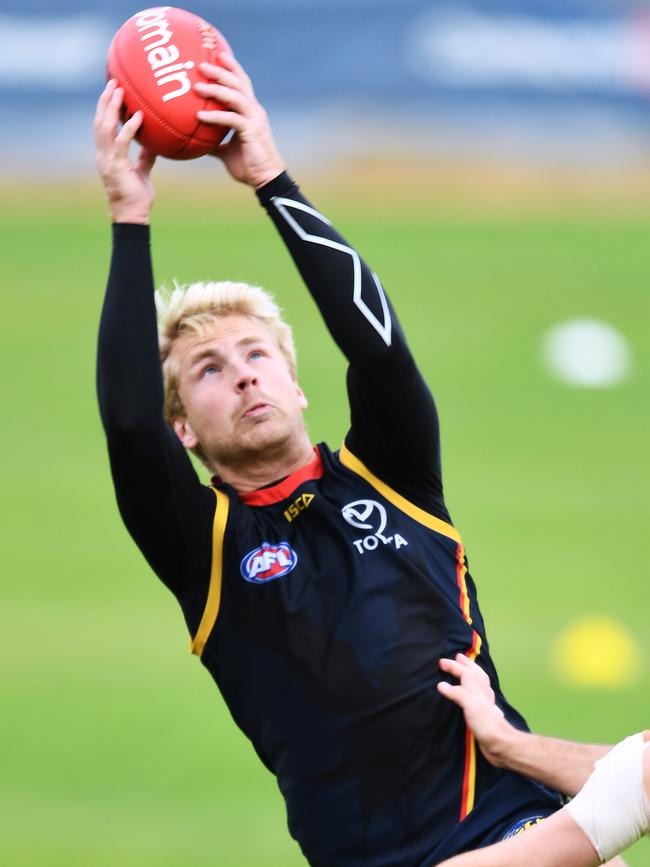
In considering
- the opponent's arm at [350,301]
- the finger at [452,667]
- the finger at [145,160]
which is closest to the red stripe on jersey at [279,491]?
the opponent's arm at [350,301]

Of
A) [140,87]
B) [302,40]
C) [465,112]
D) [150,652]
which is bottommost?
[150,652]

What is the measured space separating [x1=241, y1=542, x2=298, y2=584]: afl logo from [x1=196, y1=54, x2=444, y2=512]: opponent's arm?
0.35 metres

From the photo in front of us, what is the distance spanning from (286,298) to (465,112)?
10.1 ft

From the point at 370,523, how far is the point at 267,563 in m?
0.29

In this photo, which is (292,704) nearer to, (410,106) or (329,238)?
(329,238)

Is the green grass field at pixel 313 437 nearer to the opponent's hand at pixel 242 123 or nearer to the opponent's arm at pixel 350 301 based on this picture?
the opponent's arm at pixel 350 301

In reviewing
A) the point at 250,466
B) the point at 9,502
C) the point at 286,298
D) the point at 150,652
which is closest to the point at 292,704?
the point at 250,466

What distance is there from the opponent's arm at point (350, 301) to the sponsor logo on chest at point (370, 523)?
0.11 metres

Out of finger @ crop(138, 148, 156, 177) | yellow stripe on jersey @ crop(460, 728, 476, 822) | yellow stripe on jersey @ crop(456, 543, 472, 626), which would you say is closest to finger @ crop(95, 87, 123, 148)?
finger @ crop(138, 148, 156, 177)

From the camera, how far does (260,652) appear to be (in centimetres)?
382

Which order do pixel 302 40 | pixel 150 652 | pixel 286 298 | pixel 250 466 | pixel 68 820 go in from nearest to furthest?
pixel 250 466
pixel 68 820
pixel 150 652
pixel 286 298
pixel 302 40

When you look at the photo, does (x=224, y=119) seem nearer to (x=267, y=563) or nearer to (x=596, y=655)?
(x=267, y=563)

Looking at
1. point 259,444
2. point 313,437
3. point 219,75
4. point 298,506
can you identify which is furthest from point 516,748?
point 313,437

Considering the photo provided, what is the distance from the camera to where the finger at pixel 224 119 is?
3832 mm
